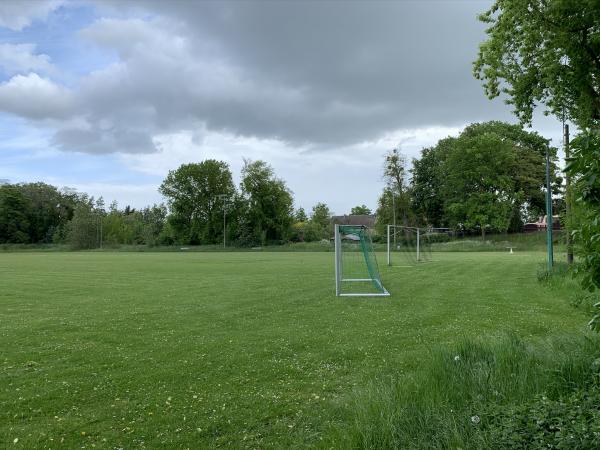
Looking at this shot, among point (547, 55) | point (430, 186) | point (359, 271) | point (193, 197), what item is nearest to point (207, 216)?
point (193, 197)

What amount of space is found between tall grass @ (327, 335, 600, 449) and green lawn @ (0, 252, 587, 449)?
0.54m

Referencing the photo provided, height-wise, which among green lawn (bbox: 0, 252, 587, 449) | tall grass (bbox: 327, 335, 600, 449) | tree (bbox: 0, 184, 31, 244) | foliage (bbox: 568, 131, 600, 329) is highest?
tree (bbox: 0, 184, 31, 244)

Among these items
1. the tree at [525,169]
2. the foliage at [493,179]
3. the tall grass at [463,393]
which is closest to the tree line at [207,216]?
the foliage at [493,179]

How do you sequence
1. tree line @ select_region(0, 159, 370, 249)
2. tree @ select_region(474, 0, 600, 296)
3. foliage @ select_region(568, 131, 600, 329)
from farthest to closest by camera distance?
1. tree line @ select_region(0, 159, 370, 249)
2. tree @ select_region(474, 0, 600, 296)
3. foliage @ select_region(568, 131, 600, 329)

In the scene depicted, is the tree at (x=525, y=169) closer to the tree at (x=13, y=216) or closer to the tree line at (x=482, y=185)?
the tree line at (x=482, y=185)

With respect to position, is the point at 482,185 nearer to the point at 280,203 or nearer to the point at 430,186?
the point at 430,186

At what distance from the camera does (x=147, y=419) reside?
4723 millimetres

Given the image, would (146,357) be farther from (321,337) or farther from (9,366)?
(321,337)

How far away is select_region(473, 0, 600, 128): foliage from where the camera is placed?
14.6 metres

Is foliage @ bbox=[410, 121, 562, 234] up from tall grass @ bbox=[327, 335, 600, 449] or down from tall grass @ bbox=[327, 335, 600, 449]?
up

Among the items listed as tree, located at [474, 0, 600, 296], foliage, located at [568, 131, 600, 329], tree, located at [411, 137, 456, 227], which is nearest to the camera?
foliage, located at [568, 131, 600, 329]

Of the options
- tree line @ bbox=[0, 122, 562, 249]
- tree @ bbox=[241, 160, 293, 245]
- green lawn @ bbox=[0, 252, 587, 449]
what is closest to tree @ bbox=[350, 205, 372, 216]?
tree line @ bbox=[0, 122, 562, 249]

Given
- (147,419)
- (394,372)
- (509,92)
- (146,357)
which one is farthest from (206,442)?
(509,92)

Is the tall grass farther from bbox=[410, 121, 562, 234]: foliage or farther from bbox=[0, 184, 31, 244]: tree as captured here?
bbox=[0, 184, 31, 244]: tree
